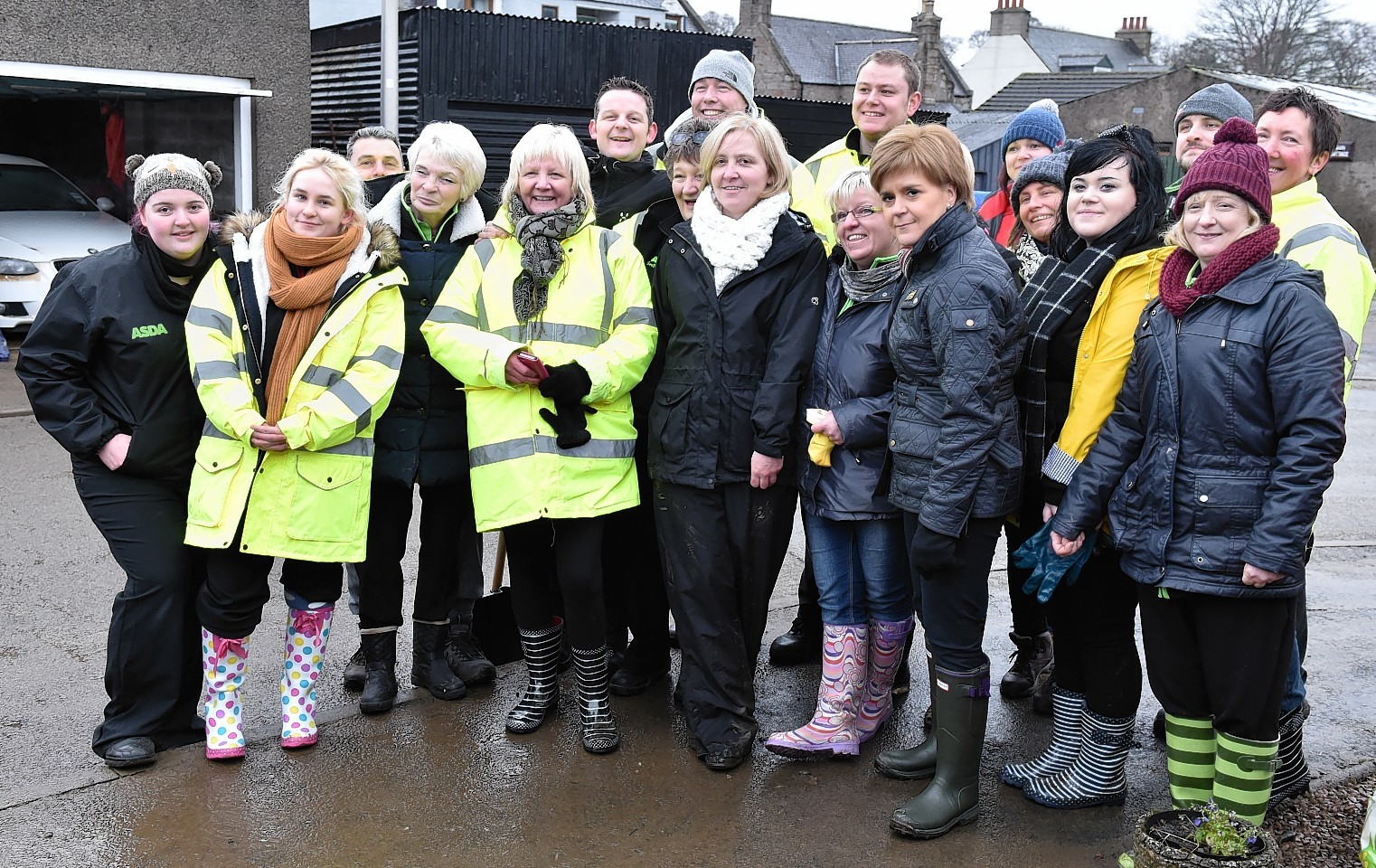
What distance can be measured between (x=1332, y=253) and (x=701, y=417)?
6.63ft

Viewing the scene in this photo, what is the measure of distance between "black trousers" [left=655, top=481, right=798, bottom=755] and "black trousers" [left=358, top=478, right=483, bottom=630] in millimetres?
831

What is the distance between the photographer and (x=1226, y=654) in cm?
336

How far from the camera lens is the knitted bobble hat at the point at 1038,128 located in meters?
5.12

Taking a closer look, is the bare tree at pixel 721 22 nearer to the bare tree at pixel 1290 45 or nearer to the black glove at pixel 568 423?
the bare tree at pixel 1290 45

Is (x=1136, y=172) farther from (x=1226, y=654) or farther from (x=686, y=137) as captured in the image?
(x=686, y=137)

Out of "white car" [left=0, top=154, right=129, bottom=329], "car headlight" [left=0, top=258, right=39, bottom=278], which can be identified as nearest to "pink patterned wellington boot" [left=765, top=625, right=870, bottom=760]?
"white car" [left=0, top=154, right=129, bottom=329]

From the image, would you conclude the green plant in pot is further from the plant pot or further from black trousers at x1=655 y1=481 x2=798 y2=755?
black trousers at x1=655 y1=481 x2=798 y2=755

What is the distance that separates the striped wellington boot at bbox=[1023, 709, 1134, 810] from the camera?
12.9 feet

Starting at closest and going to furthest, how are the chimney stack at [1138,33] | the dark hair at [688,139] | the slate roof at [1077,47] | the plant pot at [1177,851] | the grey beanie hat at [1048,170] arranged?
the plant pot at [1177,851], the grey beanie hat at [1048,170], the dark hair at [688,139], the slate roof at [1077,47], the chimney stack at [1138,33]

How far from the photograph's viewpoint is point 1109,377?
365 cm

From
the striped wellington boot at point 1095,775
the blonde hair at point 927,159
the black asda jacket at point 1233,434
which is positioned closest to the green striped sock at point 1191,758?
the striped wellington boot at point 1095,775

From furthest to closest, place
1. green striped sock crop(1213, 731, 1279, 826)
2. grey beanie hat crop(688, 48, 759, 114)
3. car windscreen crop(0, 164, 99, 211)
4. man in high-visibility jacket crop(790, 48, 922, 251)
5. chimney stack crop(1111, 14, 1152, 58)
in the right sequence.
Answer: chimney stack crop(1111, 14, 1152, 58)
car windscreen crop(0, 164, 99, 211)
grey beanie hat crop(688, 48, 759, 114)
man in high-visibility jacket crop(790, 48, 922, 251)
green striped sock crop(1213, 731, 1279, 826)

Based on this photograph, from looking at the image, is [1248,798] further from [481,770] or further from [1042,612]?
[481,770]

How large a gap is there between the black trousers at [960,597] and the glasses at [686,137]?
5.37ft
